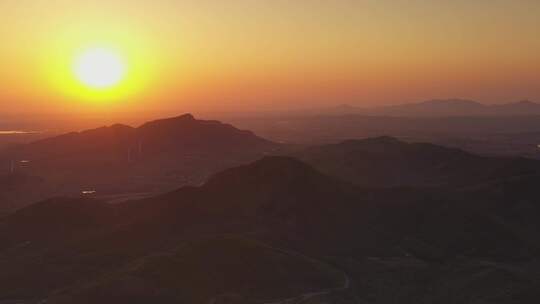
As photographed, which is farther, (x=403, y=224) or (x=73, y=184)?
(x=73, y=184)

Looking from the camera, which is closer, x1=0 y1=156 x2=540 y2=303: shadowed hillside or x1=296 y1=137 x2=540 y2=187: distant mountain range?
x1=0 y1=156 x2=540 y2=303: shadowed hillside

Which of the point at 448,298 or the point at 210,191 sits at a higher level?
the point at 210,191

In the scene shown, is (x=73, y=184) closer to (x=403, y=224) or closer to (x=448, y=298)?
(x=403, y=224)

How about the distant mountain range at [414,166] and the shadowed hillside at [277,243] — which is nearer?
the shadowed hillside at [277,243]

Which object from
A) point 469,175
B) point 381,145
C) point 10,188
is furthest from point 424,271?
point 381,145

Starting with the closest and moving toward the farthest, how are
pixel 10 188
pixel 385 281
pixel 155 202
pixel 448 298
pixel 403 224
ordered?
pixel 448 298 → pixel 385 281 → pixel 403 224 → pixel 155 202 → pixel 10 188

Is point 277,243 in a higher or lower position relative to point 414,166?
lower

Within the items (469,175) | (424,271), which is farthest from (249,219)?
(469,175)

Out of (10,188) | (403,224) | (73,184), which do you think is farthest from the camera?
(73,184)

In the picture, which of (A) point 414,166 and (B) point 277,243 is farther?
(A) point 414,166
